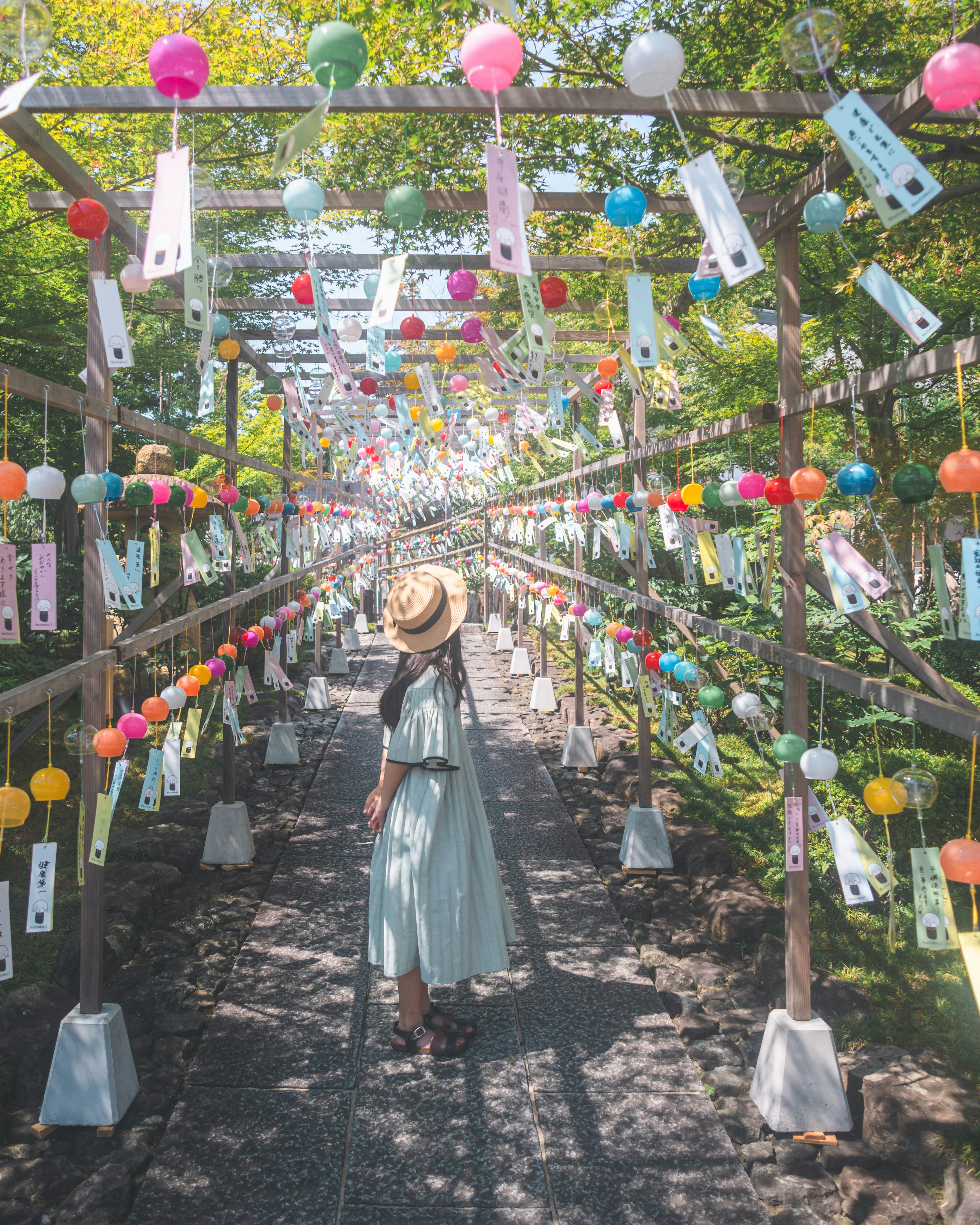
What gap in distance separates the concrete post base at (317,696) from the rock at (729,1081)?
24.3 feet

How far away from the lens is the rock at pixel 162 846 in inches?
222

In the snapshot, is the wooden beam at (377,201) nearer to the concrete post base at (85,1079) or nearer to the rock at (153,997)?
the concrete post base at (85,1079)

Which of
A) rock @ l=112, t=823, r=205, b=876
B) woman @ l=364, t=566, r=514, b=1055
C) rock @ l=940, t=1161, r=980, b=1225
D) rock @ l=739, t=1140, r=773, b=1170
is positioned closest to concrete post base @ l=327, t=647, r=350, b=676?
rock @ l=112, t=823, r=205, b=876

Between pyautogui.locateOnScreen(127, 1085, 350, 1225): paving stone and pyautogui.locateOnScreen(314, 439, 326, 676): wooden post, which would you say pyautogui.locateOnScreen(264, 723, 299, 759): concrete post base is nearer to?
pyautogui.locateOnScreen(314, 439, 326, 676): wooden post

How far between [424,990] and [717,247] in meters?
3.02

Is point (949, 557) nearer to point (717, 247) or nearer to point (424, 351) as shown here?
point (424, 351)

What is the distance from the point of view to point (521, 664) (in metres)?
12.4

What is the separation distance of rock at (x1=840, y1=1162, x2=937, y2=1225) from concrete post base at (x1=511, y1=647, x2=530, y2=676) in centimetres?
958

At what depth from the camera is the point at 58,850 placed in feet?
20.7

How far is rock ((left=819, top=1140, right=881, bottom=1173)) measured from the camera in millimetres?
2949

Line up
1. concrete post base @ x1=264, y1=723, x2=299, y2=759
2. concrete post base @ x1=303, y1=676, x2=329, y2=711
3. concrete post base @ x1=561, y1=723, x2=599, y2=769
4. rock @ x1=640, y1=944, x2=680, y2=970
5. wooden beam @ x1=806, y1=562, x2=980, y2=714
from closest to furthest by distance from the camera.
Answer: wooden beam @ x1=806, y1=562, x2=980, y2=714 < rock @ x1=640, y1=944, x2=680, y2=970 < concrete post base @ x1=561, y1=723, x2=599, y2=769 < concrete post base @ x1=264, y1=723, x2=299, y2=759 < concrete post base @ x1=303, y1=676, x2=329, y2=711

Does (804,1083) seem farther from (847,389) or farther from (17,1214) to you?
(17,1214)

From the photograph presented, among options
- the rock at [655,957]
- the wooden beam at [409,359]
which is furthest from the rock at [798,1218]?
the wooden beam at [409,359]

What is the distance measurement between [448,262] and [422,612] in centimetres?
214
